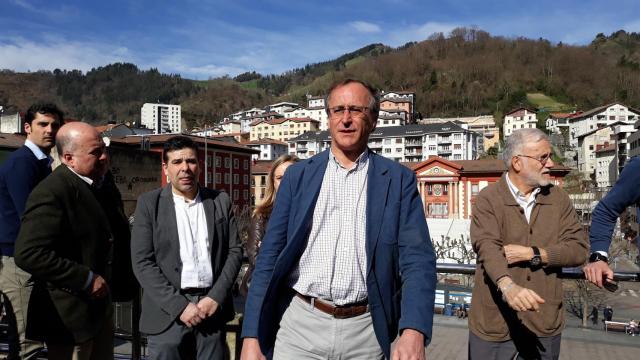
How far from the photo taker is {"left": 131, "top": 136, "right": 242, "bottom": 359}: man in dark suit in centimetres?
319

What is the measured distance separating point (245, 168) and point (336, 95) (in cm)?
6010

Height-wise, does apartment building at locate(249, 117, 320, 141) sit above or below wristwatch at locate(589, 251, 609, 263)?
above

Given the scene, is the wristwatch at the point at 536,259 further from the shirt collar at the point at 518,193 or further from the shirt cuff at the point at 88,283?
the shirt cuff at the point at 88,283

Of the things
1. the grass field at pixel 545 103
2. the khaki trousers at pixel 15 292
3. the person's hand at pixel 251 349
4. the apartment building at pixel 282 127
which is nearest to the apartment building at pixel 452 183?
the khaki trousers at pixel 15 292

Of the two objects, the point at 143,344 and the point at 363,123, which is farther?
the point at 143,344

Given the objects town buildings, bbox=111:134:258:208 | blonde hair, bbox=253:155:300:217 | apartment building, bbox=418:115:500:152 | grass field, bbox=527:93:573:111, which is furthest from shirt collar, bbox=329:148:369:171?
grass field, bbox=527:93:573:111

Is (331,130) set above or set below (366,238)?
above

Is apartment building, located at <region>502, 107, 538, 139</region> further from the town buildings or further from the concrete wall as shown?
the concrete wall

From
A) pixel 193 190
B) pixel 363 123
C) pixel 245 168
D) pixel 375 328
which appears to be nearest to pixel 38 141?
pixel 193 190

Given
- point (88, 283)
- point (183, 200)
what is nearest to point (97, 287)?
point (88, 283)

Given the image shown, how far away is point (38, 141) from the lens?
3.69 metres

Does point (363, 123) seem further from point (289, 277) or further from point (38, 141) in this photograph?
point (38, 141)

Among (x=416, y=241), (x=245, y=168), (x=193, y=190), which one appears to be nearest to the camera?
(x=416, y=241)

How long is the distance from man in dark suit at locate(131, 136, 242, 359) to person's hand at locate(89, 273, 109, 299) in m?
0.26
